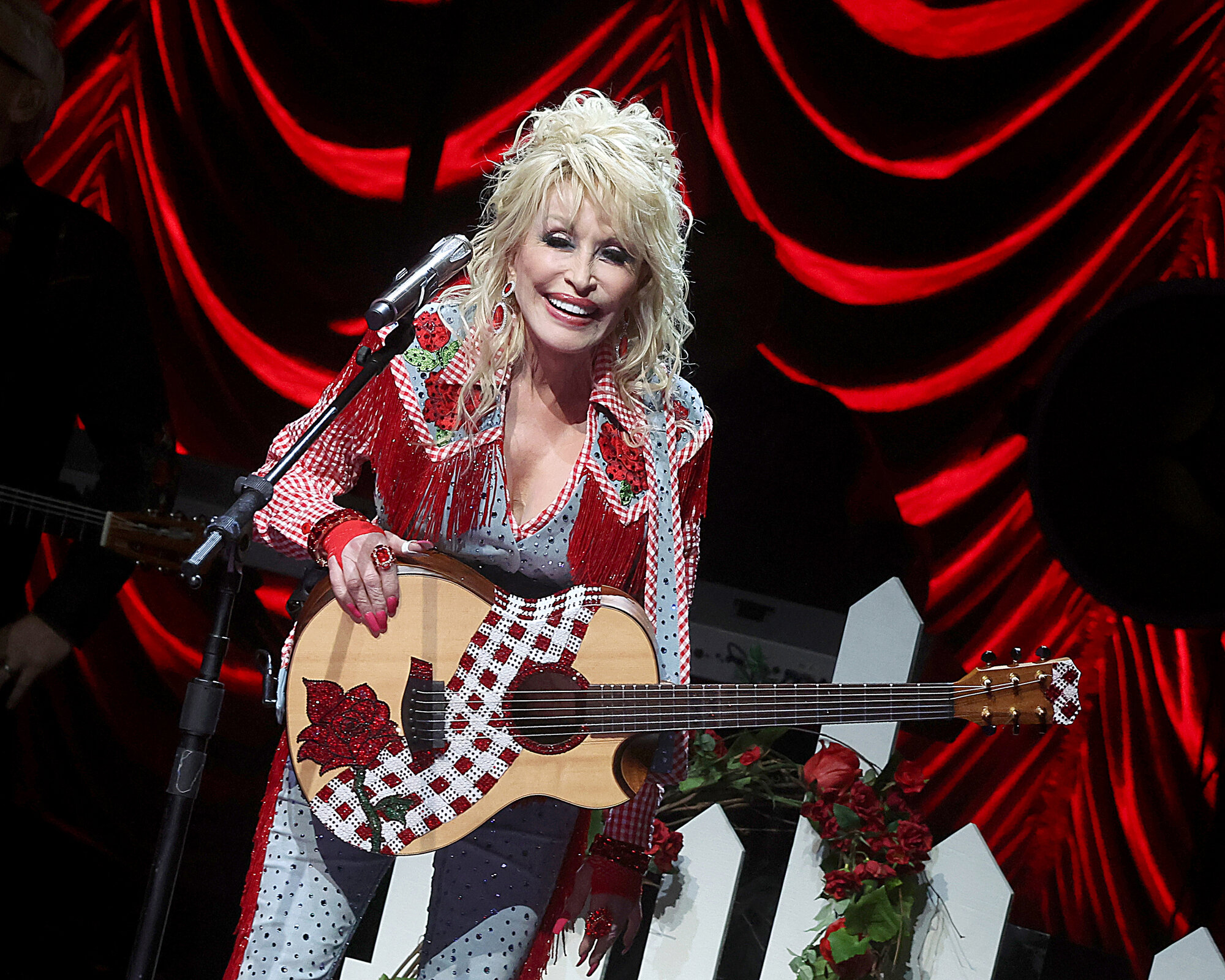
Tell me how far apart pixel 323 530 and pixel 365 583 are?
13cm

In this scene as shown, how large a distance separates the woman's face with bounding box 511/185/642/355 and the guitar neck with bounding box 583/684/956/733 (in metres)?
0.68

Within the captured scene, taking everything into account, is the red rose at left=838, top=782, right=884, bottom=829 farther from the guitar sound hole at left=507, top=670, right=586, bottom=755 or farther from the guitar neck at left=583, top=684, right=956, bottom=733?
the guitar sound hole at left=507, top=670, right=586, bottom=755

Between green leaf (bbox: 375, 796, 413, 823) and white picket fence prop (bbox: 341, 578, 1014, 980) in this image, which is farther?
white picket fence prop (bbox: 341, 578, 1014, 980)

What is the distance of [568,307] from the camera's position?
2.14m

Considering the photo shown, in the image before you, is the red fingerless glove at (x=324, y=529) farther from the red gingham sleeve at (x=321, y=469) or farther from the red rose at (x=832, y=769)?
the red rose at (x=832, y=769)

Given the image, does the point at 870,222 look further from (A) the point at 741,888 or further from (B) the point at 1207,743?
(A) the point at 741,888

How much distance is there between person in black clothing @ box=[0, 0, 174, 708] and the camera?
2.69 m

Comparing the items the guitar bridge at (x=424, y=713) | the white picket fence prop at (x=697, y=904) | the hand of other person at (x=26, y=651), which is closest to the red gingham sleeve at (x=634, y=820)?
the guitar bridge at (x=424, y=713)

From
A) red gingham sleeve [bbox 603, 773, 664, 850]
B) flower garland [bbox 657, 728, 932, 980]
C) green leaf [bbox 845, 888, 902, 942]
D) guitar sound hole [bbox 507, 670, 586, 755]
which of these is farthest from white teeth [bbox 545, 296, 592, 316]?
green leaf [bbox 845, 888, 902, 942]

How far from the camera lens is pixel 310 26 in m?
2.80

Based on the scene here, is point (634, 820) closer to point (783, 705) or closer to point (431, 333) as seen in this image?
point (783, 705)

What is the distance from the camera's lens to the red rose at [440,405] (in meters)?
2.12

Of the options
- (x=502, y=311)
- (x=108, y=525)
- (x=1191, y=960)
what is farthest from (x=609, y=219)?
(x=1191, y=960)

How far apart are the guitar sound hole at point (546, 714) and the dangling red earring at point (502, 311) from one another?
68 centimetres
